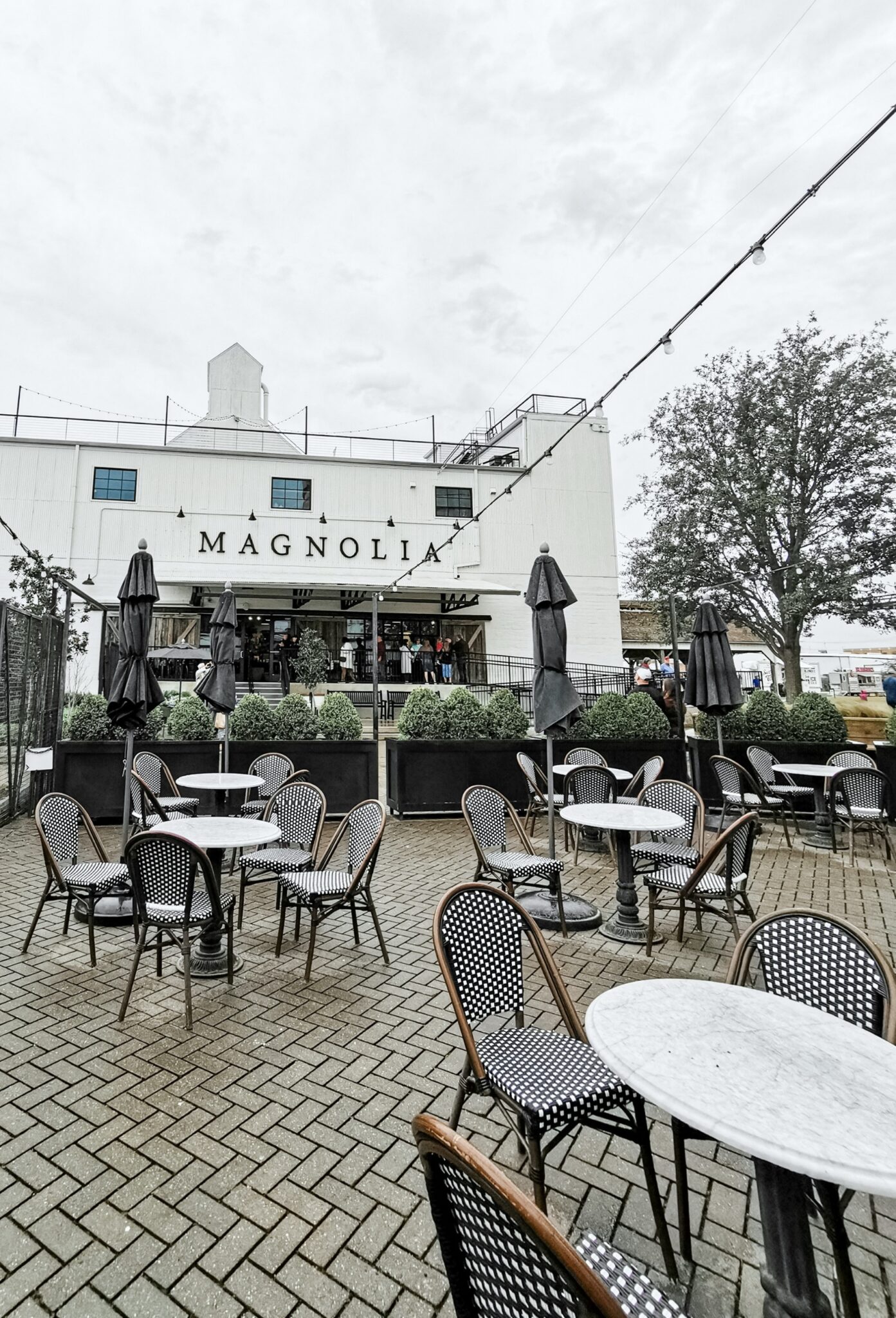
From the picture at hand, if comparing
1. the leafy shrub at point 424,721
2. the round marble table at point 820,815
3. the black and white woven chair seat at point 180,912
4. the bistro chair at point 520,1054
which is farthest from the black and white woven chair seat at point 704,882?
the leafy shrub at point 424,721

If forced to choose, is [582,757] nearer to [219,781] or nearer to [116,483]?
[219,781]

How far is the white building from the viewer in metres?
19.2

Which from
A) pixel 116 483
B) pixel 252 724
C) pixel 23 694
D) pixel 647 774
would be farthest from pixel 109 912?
pixel 116 483

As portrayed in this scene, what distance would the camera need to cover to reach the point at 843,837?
761cm

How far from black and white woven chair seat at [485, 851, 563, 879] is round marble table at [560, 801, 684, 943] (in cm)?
37

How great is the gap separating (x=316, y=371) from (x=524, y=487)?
9804mm

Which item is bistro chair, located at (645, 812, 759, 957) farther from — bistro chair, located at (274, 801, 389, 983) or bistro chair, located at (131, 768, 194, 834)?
bistro chair, located at (131, 768, 194, 834)

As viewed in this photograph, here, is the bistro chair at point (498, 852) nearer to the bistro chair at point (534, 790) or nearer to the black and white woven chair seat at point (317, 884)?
the black and white woven chair seat at point (317, 884)

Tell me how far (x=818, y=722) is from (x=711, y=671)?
9.72 ft

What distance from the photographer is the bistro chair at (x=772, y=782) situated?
753cm

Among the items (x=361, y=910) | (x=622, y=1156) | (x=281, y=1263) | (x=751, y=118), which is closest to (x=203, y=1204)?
(x=281, y=1263)

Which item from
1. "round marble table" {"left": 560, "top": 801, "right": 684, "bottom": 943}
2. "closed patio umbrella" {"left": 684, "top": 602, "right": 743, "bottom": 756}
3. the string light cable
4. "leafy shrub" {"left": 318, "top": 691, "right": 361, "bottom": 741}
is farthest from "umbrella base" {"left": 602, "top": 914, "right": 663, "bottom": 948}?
"leafy shrub" {"left": 318, "top": 691, "right": 361, "bottom": 741}

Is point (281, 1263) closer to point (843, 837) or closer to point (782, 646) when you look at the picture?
point (843, 837)

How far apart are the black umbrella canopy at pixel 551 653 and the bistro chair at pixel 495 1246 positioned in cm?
451
